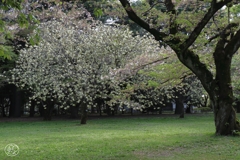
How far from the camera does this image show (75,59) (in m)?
17.9

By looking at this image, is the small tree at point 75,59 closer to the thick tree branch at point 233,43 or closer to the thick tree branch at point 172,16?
the thick tree branch at point 172,16

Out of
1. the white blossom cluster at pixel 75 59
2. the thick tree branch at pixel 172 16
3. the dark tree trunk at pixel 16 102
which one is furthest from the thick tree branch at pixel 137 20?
the dark tree trunk at pixel 16 102

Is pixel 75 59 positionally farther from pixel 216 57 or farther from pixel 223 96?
pixel 223 96

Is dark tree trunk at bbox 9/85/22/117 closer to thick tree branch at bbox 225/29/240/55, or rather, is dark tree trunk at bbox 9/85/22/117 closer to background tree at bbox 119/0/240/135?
background tree at bbox 119/0/240/135

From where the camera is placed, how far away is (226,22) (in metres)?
10.4

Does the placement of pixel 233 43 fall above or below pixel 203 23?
below

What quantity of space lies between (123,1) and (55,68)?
1027cm

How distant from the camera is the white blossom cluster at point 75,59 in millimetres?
17797

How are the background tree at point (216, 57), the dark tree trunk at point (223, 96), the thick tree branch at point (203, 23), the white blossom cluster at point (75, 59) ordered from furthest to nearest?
the white blossom cluster at point (75, 59) < the dark tree trunk at point (223, 96) < the background tree at point (216, 57) < the thick tree branch at point (203, 23)

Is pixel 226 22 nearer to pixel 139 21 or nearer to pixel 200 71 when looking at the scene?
pixel 200 71

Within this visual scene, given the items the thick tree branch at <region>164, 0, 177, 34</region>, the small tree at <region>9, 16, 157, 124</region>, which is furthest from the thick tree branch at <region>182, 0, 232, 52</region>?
the small tree at <region>9, 16, 157, 124</region>

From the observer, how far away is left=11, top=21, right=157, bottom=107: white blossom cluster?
17797mm

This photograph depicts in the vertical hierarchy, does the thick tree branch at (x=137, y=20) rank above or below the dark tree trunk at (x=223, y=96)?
above

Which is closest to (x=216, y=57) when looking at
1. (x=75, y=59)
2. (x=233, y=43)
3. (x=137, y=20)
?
(x=233, y=43)
